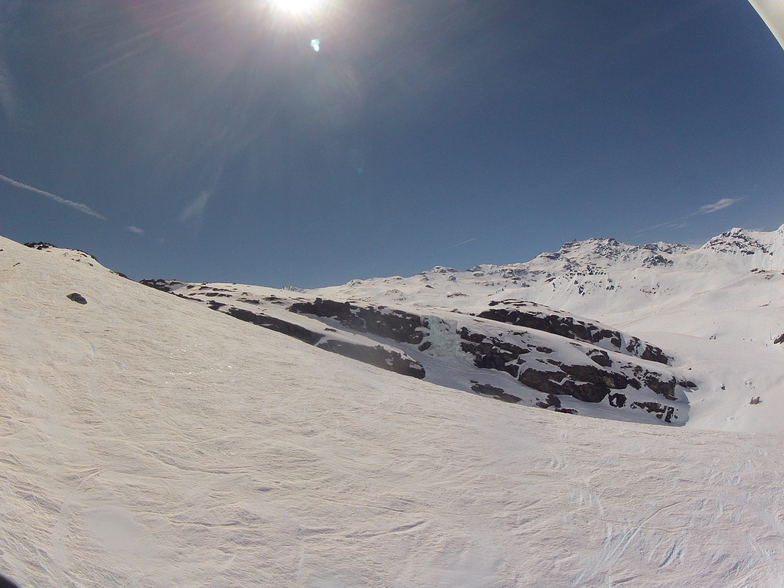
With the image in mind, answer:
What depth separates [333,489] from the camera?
5.07 m

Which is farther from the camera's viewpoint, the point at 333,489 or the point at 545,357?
the point at 545,357

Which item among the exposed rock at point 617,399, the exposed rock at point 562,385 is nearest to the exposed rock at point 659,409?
the exposed rock at point 617,399

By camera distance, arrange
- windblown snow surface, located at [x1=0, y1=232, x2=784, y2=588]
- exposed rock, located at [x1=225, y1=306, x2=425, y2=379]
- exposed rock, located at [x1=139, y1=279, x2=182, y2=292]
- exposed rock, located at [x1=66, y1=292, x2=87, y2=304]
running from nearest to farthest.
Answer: windblown snow surface, located at [x1=0, y1=232, x2=784, y2=588] < exposed rock, located at [x1=66, y1=292, x2=87, y2=304] < exposed rock, located at [x1=225, y1=306, x2=425, y2=379] < exposed rock, located at [x1=139, y1=279, x2=182, y2=292]

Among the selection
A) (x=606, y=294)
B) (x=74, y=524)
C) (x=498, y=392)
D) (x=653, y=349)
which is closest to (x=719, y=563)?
(x=74, y=524)

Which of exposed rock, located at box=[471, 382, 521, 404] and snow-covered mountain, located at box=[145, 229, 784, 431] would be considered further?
snow-covered mountain, located at box=[145, 229, 784, 431]

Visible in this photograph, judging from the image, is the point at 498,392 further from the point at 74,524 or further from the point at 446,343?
the point at 74,524

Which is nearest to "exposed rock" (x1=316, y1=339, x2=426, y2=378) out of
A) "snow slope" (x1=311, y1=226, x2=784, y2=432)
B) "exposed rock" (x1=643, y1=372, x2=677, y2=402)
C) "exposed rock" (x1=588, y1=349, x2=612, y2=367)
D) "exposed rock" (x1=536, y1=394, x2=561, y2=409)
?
"exposed rock" (x1=536, y1=394, x2=561, y2=409)

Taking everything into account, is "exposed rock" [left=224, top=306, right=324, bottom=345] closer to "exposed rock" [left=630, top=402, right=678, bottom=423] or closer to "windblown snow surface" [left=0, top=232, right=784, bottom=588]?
"windblown snow surface" [left=0, top=232, right=784, bottom=588]

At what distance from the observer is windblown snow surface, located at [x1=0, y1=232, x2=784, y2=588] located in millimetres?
3623

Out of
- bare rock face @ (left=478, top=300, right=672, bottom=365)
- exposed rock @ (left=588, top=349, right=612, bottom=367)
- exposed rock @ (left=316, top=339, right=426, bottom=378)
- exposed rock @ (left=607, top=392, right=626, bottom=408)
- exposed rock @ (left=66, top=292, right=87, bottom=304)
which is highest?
bare rock face @ (left=478, top=300, right=672, bottom=365)

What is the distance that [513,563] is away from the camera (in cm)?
398

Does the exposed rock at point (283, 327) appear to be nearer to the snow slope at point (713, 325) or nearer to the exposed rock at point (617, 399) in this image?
the snow slope at point (713, 325)

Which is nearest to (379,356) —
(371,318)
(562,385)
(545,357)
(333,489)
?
(371,318)

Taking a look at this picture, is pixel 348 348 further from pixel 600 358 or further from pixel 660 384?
pixel 660 384
